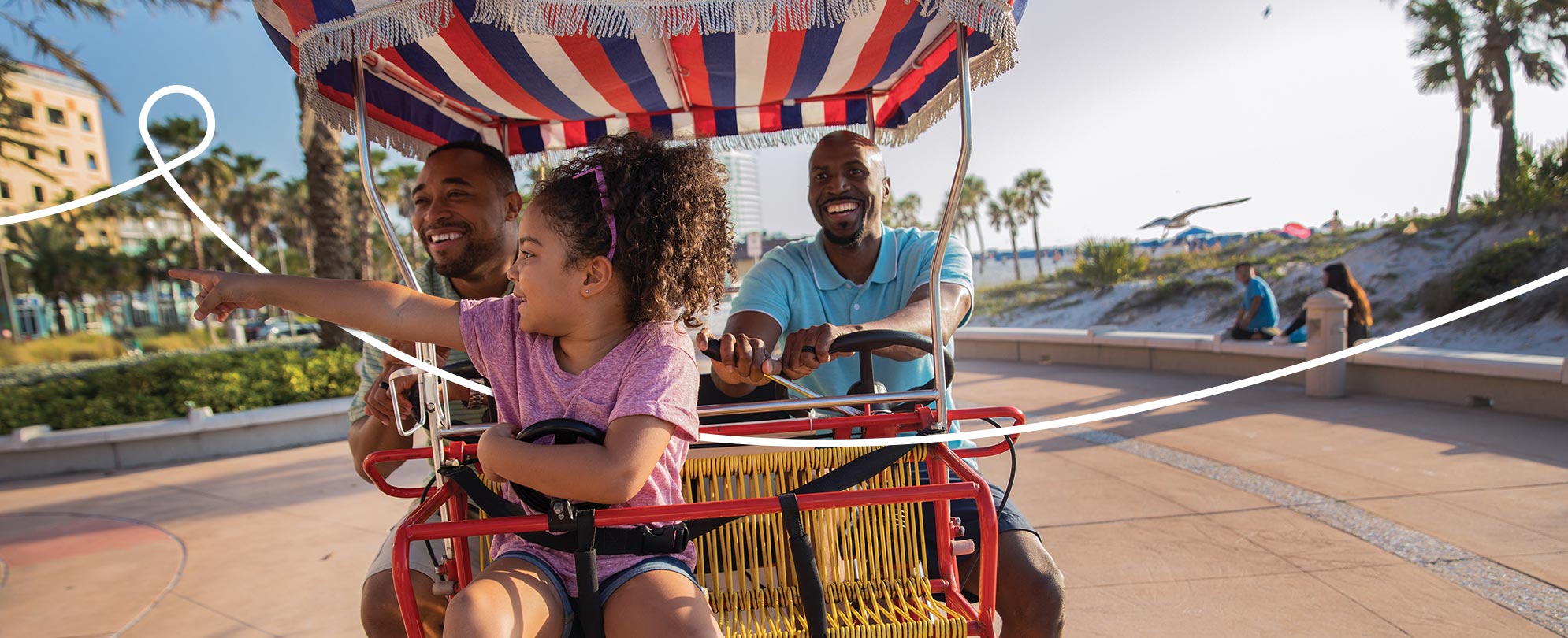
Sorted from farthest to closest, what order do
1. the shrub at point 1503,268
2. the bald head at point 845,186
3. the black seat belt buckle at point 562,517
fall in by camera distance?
the shrub at point 1503,268 < the bald head at point 845,186 < the black seat belt buckle at point 562,517

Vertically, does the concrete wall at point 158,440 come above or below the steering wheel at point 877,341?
below

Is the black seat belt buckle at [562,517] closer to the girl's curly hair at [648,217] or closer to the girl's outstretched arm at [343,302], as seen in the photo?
the girl's curly hair at [648,217]

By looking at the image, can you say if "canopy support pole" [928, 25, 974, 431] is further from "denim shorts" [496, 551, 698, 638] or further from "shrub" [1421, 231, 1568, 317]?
"shrub" [1421, 231, 1568, 317]

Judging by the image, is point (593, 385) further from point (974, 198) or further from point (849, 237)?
point (974, 198)

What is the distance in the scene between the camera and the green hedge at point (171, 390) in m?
7.38

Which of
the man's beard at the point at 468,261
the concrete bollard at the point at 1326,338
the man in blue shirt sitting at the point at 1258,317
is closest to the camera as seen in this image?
the man's beard at the point at 468,261

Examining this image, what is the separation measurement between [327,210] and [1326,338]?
10.6 m

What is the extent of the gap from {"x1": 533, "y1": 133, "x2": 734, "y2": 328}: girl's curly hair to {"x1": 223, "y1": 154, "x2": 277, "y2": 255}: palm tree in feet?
145

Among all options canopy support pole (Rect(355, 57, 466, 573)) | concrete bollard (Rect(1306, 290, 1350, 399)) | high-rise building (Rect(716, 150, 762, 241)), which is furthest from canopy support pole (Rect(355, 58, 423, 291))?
concrete bollard (Rect(1306, 290, 1350, 399))

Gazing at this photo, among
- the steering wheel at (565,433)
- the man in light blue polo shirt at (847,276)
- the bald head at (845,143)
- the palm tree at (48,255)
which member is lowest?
the steering wheel at (565,433)

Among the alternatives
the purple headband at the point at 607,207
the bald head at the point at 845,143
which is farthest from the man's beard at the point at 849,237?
the purple headband at the point at 607,207

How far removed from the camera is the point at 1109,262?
2219cm

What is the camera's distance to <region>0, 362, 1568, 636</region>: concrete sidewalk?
3.10 metres

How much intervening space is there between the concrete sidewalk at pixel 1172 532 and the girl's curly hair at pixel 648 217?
2.18m
